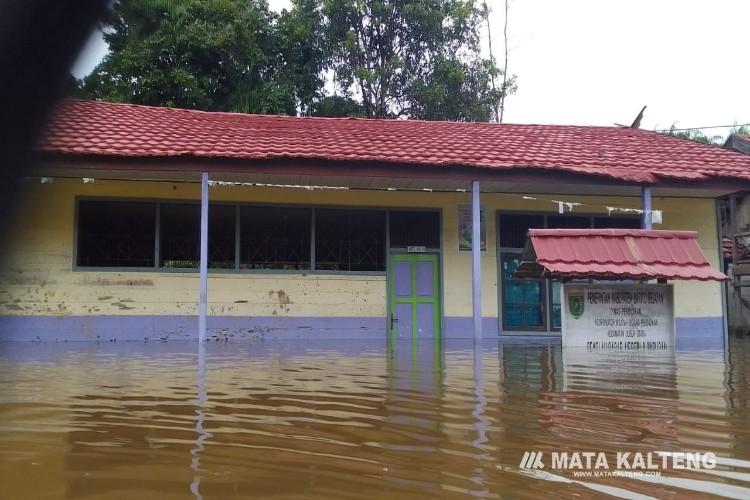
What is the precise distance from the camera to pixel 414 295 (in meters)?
13.1

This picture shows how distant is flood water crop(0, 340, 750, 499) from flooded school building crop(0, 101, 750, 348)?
4983mm

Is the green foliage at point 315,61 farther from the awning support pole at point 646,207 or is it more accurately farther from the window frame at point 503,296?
the awning support pole at point 646,207

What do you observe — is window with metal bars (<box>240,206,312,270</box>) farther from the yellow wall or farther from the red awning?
the red awning

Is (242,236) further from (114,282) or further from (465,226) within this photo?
(465,226)

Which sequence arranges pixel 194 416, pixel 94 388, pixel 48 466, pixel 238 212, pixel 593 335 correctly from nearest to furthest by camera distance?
pixel 48 466 → pixel 194 416 → pixel 94 388 → pixel 593 335 → pixel 238 212

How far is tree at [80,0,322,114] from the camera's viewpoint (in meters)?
18.8

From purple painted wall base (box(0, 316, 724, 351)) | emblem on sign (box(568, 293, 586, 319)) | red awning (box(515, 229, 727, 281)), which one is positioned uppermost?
red awning (box(515, 229, 727, 281))

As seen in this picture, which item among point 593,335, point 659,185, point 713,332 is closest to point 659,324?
A: point 593,335

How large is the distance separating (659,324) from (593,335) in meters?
0.93

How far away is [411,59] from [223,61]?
5936 mm

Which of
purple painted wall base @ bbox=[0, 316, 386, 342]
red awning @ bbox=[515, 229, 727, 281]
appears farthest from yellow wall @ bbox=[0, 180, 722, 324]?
red awning @ bbox=[515, 229, 727, 281]

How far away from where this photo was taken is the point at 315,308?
12.6 m

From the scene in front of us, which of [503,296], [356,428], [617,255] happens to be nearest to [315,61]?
[503,296]

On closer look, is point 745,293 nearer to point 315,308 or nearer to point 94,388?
point 315,308
